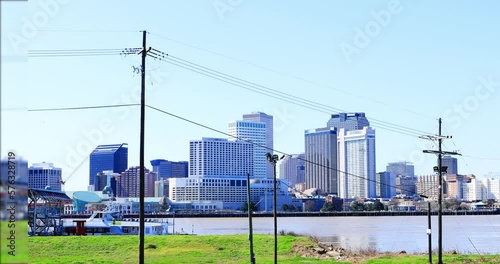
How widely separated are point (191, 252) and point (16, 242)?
1771 inches

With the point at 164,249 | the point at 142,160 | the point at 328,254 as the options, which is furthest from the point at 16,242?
the point at 164,249

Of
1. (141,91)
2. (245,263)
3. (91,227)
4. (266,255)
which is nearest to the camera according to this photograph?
(141,91)

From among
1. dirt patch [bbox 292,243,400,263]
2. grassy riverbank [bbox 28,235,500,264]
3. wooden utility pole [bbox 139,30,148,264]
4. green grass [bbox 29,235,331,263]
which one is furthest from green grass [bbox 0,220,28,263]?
dirt patch [bbox 292,243,400,263]

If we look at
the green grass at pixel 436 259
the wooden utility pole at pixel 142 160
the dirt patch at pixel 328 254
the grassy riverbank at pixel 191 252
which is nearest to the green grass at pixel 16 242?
the wooden utility pole at pixel 142 160

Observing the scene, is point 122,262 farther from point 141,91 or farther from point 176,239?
point 141,91

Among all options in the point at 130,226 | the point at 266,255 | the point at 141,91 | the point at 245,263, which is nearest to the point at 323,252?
the point at 266,255

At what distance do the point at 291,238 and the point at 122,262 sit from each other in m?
18.3

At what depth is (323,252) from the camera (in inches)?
2176

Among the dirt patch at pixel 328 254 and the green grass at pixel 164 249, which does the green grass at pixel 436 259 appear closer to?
the dirt patch at pixel 328 254

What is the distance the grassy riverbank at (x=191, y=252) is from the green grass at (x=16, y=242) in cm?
3835

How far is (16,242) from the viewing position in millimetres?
10516

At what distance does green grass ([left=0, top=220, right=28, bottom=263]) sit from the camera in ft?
31.3

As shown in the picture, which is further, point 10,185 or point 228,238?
point 228,238

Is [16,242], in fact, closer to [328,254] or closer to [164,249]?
[328,254]
